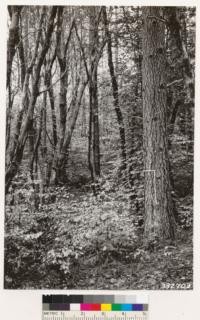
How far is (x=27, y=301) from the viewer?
2705 millimetres

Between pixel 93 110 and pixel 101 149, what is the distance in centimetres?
34

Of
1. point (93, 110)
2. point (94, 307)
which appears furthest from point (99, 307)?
point (93, 110)

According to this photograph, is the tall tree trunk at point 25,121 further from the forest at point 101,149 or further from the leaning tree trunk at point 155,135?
the leaning tree trunk at point 155,135

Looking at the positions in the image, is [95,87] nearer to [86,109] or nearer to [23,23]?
[86,109]

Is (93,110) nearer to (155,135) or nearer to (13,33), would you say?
(155,135)

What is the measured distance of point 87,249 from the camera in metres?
2.67

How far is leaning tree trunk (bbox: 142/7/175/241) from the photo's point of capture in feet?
8.73

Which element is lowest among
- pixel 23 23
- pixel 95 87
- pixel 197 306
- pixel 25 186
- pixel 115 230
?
pixel 197 306

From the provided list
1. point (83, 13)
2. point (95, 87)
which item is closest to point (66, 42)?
point (83, 13)

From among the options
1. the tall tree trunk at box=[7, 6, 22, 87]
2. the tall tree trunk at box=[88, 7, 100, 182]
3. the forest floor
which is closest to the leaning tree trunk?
the forest floor

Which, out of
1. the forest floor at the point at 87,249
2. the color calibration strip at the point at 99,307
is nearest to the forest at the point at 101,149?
the forest floor at the point at 87,249

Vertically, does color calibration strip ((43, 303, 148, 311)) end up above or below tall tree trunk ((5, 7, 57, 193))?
below

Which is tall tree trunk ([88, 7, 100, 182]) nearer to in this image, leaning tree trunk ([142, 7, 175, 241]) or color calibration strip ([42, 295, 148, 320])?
leaning tree trunk ([142, 7, 175, 241])

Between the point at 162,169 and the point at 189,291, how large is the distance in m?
1.06
